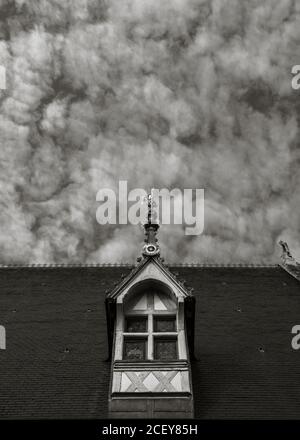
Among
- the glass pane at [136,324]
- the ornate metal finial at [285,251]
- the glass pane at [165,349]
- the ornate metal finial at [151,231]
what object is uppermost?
the ornate metal finial at [285,251]

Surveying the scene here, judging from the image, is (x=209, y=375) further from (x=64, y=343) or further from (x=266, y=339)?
(x=64, y=343)

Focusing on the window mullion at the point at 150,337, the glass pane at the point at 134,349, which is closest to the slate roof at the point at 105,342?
the glass pane at the point at 134,349

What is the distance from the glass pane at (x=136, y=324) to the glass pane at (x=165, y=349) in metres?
0.52

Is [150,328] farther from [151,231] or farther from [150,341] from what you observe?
[151,231]

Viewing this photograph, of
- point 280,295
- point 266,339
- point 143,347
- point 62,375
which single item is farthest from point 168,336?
point 280,295

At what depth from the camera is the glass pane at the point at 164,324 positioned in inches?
580

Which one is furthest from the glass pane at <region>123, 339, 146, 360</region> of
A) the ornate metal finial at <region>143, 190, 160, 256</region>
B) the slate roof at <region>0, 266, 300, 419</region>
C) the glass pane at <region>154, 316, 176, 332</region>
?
the ornate metal finial at <region>143, 190, 160, 256</region>

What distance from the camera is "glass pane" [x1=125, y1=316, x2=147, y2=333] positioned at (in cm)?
1472

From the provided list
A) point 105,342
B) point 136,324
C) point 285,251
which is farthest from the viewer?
point 285,251

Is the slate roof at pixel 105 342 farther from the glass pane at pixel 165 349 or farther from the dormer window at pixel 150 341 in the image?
the glass pane at pixel 165 349

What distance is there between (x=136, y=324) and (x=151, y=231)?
3.06 metres

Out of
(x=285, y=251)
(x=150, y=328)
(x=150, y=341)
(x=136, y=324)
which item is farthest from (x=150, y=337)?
(x=285, y=251)

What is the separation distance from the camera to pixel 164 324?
1488 centimetres

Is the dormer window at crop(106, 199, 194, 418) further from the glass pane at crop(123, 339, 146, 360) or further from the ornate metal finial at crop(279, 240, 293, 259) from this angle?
the ornate metal finial at crop(279, 240, 293, 259)
